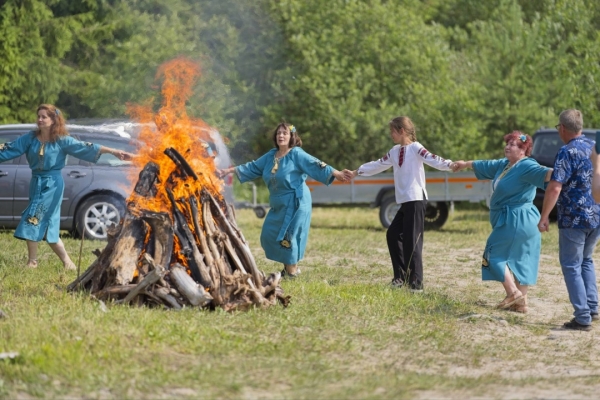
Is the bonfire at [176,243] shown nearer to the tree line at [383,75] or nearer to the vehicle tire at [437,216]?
the vehicle tire at [437,216]

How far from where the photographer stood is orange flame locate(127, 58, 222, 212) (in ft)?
28.8

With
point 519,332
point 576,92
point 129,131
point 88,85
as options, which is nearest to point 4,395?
point 519,332

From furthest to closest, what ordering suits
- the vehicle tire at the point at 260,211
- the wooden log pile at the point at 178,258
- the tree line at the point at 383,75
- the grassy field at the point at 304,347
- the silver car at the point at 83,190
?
1. the tree line at the point at 383,75
2. the vehicle tire at the point at 260,211
3. the silver car at the point at 83,190
4. the wooden log pile at the point at 178,258
5. the grassy field at the point at 304,347

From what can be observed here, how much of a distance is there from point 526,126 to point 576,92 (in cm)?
167

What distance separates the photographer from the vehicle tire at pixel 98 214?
14828mm

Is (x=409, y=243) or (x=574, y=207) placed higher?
(x=574, y=207)

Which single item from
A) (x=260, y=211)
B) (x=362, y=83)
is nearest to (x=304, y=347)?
(x=260, y=211)

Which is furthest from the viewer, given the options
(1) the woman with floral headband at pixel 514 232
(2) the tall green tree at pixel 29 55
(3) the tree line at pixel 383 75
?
(3) the tree line at pixel 383 75

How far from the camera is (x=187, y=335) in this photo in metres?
7.20

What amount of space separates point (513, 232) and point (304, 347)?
311 centimetres

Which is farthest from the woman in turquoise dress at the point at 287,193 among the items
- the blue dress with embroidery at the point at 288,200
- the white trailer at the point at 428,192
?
the white trailer at the point at 428,192

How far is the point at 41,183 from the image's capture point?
1096 cm

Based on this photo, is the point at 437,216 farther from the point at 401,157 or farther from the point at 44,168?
the point at 44,168

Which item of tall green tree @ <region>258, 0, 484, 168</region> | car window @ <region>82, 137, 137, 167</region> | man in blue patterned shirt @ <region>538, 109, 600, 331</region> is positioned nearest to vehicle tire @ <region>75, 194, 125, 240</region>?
car window @ <region>82, 137, 137, 167</region>
